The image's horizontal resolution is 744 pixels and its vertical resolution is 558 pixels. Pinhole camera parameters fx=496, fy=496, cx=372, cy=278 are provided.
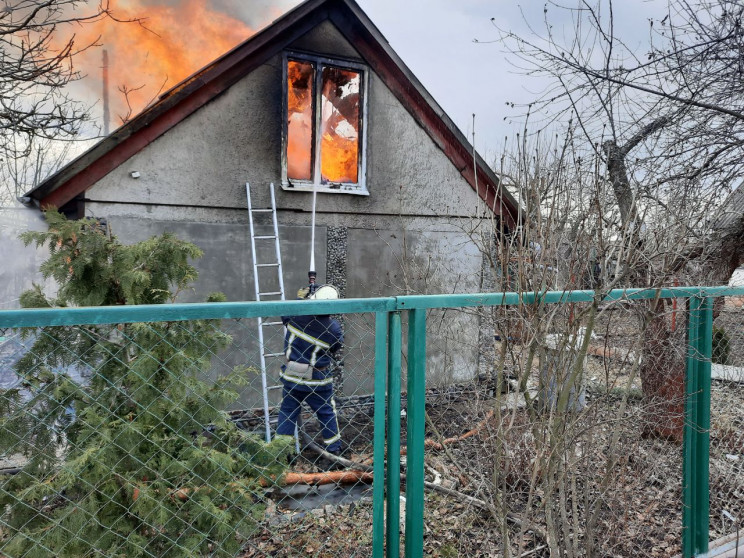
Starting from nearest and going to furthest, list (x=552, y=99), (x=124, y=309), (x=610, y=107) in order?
(x=124, y=309)
(x=610, y=107)
(x=552, y=99)

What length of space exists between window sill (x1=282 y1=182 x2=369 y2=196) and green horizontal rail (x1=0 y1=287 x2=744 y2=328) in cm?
490

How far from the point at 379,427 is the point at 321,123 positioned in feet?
19.5

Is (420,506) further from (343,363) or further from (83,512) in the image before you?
(343,363)

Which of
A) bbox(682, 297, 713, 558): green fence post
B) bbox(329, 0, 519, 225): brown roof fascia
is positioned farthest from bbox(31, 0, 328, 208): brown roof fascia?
bbox(682, 297, 713, 558): green fence post

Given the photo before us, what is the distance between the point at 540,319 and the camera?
7.84ft

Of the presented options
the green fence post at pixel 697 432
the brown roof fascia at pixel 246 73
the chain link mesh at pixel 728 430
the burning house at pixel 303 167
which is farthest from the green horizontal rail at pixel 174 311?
the burning house at pixel 303 167

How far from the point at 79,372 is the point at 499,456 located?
240 cm

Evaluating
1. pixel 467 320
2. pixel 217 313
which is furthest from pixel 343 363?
pixel 217 313

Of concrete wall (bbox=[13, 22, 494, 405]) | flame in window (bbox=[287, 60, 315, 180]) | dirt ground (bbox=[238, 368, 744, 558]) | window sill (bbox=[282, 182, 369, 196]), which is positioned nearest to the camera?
dirt ground (bbox=[238, 368, 744, 558])

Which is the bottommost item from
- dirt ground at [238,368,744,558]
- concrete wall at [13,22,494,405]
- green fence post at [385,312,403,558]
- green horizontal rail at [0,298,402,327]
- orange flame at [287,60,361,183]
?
dirt ground at [238,368,744,558]

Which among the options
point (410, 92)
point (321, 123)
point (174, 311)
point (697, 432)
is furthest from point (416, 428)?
point (410, 92)

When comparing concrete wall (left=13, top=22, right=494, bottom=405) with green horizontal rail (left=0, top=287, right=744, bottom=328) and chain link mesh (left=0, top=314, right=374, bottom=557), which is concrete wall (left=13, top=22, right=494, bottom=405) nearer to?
chain link mesh (left=0, top=314, right=374, bottom=557)

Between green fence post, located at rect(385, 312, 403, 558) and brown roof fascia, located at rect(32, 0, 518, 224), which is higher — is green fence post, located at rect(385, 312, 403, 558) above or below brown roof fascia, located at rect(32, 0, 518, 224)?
below

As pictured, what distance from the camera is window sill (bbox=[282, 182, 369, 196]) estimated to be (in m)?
6.90
